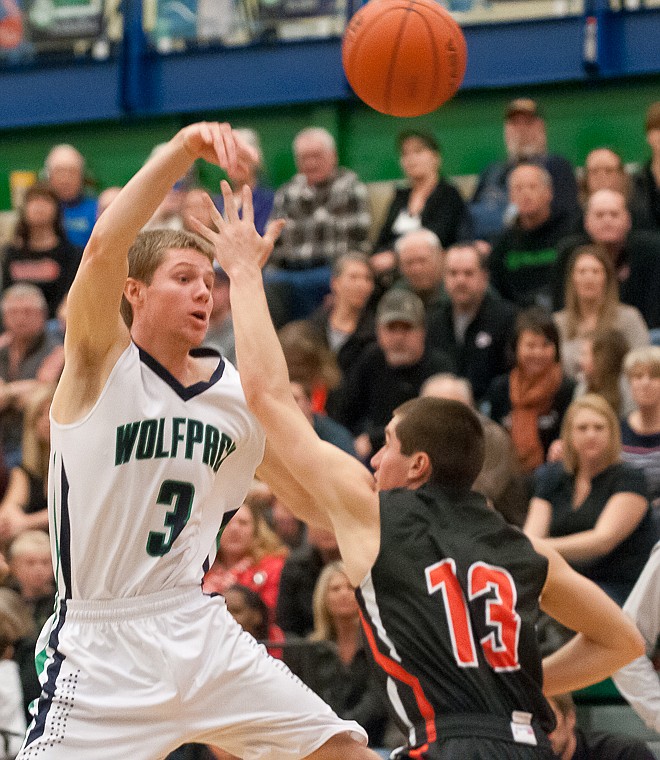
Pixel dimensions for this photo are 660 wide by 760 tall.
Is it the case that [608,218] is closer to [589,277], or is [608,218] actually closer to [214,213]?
[589,277]

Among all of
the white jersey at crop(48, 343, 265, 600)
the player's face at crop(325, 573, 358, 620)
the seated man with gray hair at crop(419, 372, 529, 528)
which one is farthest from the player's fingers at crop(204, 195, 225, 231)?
the seated man with gray hair at crop(419, 372, 529, 528)

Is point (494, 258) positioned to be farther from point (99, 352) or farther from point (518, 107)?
point (99, 352)

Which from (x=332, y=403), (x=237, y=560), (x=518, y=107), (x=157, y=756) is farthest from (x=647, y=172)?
(x=157, y=756)

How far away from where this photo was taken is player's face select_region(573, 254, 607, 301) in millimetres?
9867

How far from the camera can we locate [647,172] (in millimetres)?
11180

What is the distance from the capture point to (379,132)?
580 inches

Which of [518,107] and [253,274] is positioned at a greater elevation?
[518,107]

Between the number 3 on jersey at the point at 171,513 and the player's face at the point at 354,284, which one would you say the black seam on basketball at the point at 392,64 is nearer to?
the number 3 on jersey at the point at 171,513

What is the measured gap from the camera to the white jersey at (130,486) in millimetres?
5070

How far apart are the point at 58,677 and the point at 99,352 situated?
1.14m

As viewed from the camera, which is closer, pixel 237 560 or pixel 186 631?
pixel 186 631

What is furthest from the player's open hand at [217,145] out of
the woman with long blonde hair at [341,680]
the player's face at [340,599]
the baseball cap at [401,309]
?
the baseball cap at [401,309]

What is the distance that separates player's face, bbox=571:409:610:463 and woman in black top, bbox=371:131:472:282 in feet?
11.6

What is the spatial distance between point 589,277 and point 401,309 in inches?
52.1
